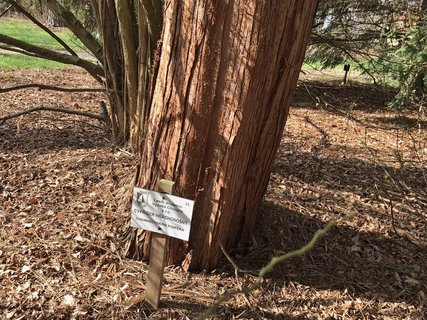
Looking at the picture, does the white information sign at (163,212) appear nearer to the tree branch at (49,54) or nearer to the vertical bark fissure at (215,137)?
the vertical bark fissure at (215,137)

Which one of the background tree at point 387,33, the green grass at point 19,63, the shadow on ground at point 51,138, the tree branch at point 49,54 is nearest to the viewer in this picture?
the tree branch at point 49,54

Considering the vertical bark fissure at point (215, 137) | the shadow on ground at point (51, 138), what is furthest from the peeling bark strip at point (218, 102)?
the shadow on ground at point (51, 138)

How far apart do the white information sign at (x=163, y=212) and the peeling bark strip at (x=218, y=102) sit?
304mm

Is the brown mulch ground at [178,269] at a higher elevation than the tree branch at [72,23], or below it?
below

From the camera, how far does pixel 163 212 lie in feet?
8.07

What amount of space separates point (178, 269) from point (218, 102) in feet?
3.87

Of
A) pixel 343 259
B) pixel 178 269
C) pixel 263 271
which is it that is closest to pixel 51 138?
pixel 178 269

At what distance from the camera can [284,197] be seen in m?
4.17

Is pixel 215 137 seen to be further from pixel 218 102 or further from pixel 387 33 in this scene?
pixel 387 33

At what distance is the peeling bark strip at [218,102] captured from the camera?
2465 mm

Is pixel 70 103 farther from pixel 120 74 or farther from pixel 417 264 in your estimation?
pixel 417 264

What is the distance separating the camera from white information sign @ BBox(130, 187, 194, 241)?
7.93ft

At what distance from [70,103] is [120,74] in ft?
13.4

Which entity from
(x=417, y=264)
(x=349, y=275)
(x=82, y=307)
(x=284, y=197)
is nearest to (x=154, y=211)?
(x=82, y=307)
